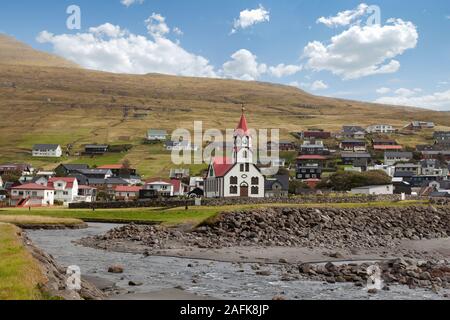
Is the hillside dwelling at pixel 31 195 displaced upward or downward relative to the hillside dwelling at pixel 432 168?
downward

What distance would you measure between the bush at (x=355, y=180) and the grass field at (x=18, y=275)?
325 feet

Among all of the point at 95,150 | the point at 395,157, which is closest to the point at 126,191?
the point at 95,150

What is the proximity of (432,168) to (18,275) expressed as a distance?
158 meters

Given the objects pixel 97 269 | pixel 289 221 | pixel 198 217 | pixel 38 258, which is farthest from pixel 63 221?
pixel 38 258

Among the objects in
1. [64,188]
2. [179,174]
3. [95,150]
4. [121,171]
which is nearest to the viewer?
[64,188]

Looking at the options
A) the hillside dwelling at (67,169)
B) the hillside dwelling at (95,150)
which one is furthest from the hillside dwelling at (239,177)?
the hillside dwelling at (95,150)

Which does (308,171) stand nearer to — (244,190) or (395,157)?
(395,157)

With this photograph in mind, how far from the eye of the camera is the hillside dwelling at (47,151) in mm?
194875

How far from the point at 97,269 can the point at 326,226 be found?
90.8ft

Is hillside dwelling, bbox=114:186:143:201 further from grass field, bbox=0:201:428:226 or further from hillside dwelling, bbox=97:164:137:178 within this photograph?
grass field, bbox=0:201:428:226

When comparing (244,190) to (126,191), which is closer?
(244,190)

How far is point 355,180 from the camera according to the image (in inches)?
4724

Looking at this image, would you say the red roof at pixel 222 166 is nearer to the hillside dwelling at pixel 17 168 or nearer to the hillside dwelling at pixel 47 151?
the hillside dwelling at pixel 17 168
